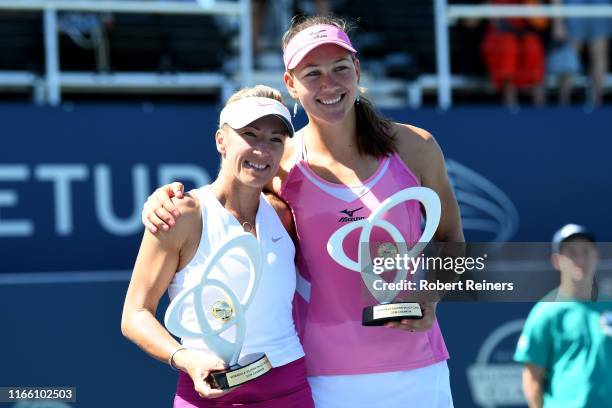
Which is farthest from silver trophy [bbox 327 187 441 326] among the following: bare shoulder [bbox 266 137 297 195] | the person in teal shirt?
the person in teal shirt

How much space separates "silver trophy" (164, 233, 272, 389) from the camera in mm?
2645

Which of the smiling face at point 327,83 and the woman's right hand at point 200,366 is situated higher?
the smiling face at point 327,83

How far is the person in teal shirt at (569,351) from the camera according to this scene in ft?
12.7

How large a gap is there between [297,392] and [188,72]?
4.86 m

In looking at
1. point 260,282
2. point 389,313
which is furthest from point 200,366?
point 389,313

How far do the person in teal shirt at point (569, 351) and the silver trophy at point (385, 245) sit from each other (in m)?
1.07

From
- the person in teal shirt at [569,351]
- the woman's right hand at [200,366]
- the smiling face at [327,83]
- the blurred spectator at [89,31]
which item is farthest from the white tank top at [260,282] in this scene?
the blurred spectator at [89,31]

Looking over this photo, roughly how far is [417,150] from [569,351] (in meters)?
1.30

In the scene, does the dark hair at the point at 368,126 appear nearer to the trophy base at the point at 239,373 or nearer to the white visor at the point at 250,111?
the white visor at the point at 250,111

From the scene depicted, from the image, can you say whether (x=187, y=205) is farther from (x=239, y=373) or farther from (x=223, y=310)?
(x=239, y=373)

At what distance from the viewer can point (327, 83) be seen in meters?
2.92

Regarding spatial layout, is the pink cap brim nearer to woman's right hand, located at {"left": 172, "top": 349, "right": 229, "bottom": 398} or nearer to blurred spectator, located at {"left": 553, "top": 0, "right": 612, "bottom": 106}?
woman's right hand, located at {"left": 172, "top": 349, "right": 229, "bottom": 398}

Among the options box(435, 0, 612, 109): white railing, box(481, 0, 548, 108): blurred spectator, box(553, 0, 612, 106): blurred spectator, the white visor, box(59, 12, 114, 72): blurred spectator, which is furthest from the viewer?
box(553, 0, 612, 106): blurred spectator

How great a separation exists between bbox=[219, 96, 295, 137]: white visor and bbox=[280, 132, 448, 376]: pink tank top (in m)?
0.27
